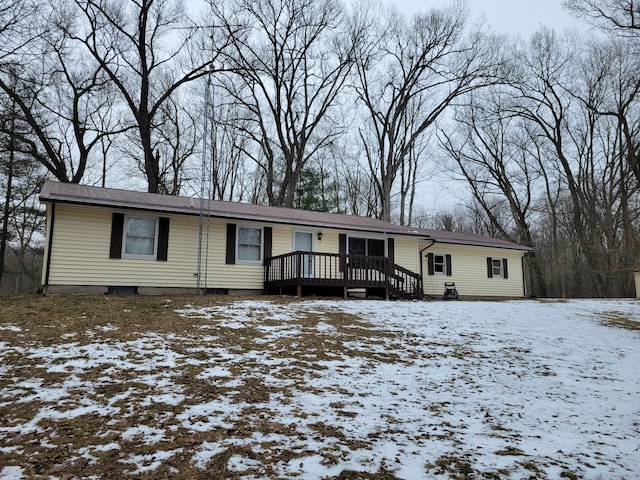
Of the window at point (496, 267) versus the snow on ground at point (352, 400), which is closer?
the snow on ground at point (352, 400)

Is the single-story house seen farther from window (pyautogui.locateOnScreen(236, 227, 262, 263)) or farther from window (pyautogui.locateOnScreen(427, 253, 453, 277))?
window (pyautogui.locateOnScreen(427, 253, 453, 277))

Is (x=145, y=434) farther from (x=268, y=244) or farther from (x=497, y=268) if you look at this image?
(x=497, y=268)

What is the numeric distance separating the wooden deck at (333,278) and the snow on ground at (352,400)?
16.1ft

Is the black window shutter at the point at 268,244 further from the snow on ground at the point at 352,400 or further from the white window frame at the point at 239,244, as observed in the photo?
the snow on ground at the point at 352,400

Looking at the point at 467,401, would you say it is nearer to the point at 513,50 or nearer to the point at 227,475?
the point at 227,475

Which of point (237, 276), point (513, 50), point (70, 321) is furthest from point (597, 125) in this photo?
point (70, 321)

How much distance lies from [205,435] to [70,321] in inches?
193

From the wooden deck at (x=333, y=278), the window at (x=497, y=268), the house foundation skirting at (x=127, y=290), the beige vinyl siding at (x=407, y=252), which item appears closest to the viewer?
the house foundation skirting at (x=127, y=290)

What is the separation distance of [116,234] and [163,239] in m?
1.29

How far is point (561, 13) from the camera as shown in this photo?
1747 cm

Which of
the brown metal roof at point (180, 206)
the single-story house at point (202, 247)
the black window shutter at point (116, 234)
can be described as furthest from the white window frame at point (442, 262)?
the black window shutter at point (116, 234)

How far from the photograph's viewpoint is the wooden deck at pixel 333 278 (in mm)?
12688

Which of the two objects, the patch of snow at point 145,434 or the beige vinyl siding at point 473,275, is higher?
the beige vinyl siding at point 473,275

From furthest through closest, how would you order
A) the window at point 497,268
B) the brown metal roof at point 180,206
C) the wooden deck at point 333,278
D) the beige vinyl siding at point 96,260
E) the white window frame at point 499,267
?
the white window frame at point 499,267 → the window at point 497,268 → the wooden deck at point 333,278 → the brown metal roof at point 180,206 → the beige vinyl siding at point 96,260
